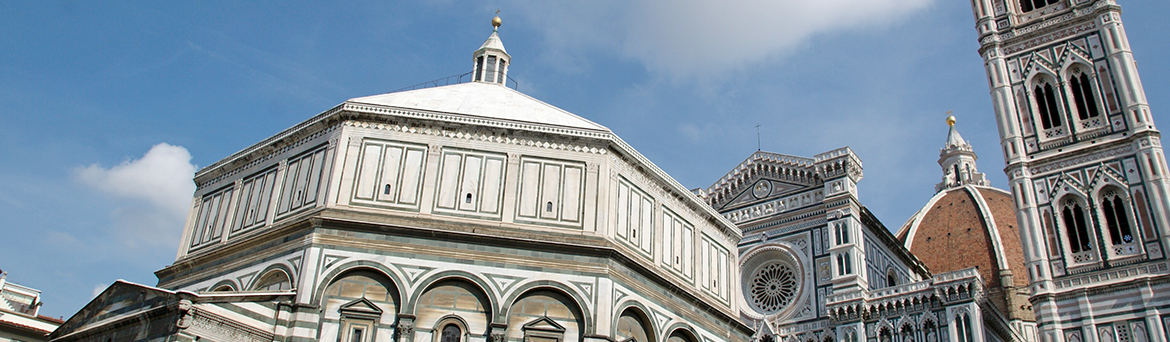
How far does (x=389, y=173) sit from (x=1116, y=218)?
29351 millimetres

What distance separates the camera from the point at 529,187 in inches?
713

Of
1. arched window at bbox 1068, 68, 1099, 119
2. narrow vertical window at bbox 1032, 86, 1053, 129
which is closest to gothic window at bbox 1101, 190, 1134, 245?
arched window at bbox 1068, 68, 1099, 119

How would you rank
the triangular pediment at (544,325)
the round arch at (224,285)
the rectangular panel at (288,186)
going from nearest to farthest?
1. the triangular pediment at (544,325)
2. the round arch at (224,285)
3. the rectangular panel at (288,186)

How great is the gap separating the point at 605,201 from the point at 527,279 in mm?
2606

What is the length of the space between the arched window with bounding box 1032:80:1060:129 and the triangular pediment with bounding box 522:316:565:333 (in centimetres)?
2875

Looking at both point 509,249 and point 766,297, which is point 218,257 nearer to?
point 509,249

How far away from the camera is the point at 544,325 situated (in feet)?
53.9

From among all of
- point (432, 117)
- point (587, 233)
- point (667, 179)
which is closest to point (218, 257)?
point (432, 117)

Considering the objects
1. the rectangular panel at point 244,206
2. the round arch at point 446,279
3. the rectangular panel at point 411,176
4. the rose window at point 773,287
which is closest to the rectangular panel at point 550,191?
the round arch at point 446,279

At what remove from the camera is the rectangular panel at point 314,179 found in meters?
17.5

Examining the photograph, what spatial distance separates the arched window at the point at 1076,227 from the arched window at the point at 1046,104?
3940mm

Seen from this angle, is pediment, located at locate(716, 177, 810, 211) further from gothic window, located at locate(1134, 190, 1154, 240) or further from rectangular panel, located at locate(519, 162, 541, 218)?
rectangular panel, located at locate(519, 162, 541, 218)

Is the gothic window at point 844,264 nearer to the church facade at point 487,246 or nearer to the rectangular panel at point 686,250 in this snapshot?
the church facade at point 487,246

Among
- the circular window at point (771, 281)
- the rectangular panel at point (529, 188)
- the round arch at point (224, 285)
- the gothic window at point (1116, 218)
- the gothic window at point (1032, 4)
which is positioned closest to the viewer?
the round arch at point (224, 285)
